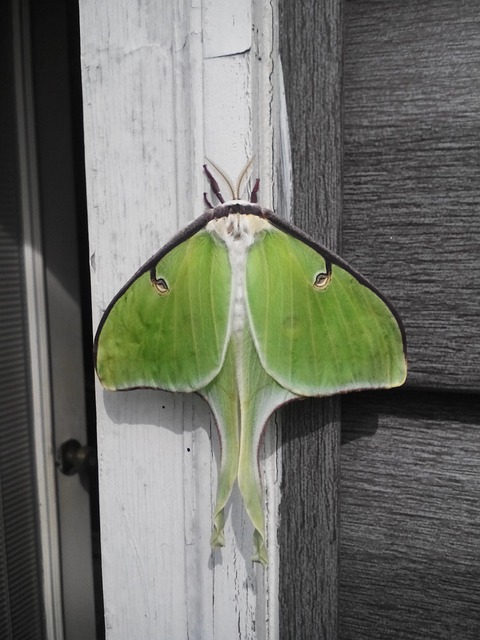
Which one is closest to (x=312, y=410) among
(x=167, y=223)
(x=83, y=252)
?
(x=167, y=223)

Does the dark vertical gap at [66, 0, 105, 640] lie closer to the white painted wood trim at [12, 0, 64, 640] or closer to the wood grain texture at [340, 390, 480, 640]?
the white painted wood trim at [12, 0, 64, 640]

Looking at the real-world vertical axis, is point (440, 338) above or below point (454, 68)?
below

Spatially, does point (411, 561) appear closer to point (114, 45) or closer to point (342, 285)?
point (342, 285)

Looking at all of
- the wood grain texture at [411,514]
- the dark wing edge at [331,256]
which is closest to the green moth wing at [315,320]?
the dark wing edge at [331,256]

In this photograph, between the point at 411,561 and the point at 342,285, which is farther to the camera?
the point at 411,561

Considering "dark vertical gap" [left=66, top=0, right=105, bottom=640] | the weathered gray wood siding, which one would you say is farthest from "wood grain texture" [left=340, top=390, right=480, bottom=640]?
"dark vertical gap" [left=66, top=0, right=105, bottom=640]

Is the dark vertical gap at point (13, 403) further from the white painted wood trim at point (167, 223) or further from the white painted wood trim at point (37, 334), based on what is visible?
the white painted wood trim at point (167, 223)

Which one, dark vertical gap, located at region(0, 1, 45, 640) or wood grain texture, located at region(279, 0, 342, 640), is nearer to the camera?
wood grain texture, located at region(279, 0, 342, 640)

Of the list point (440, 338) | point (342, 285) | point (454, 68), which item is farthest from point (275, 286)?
point (454, 68)
